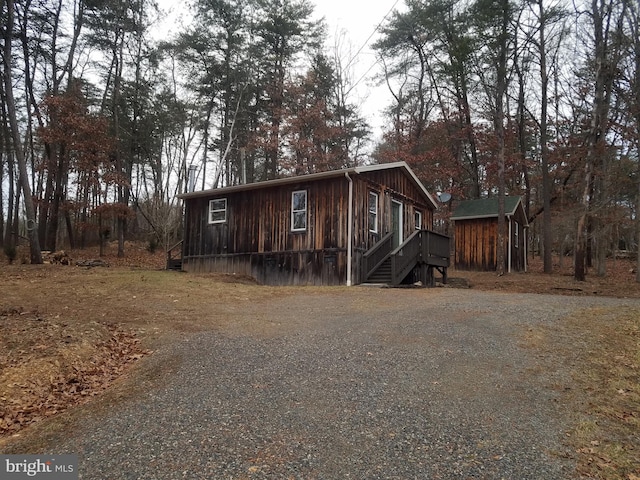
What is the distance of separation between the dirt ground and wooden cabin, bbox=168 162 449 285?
5.95 ft

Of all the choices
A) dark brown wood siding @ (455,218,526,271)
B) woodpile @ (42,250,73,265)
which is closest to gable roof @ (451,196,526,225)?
dark brown wood siding @ (455,218,526,271)

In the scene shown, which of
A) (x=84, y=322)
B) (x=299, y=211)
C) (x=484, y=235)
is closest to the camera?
(x=84, y=322)

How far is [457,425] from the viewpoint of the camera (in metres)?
3.55

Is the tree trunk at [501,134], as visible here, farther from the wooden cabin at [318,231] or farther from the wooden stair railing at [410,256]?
the wooden stair railing at [410,256]

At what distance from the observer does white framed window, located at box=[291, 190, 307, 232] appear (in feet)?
46.9

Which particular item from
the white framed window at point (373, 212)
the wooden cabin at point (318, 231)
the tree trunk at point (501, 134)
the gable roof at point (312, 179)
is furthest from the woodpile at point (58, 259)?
the tree trunk at point (501, 134)

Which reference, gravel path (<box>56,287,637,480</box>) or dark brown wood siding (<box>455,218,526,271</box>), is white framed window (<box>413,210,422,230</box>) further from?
gravel path (<box>56,287,637,480</box>)

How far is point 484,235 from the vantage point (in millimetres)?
21562

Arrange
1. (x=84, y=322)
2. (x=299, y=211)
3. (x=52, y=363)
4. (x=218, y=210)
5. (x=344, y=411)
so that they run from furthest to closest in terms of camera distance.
Answer: (x=218, y=210)
(x=299, y=211)
(x=84, y=322)
(x=52, y=363)
(x=344, y=411)

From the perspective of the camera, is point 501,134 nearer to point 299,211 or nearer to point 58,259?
point 299,211

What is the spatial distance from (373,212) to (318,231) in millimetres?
2155

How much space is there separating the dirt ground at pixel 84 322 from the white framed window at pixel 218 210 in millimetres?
3296

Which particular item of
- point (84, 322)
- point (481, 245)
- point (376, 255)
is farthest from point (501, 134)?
point (84, 322)

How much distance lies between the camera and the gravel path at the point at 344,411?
2984mm
